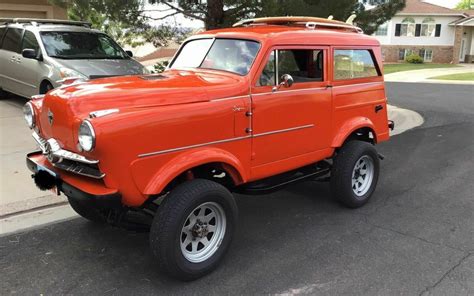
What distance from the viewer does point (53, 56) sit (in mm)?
8875

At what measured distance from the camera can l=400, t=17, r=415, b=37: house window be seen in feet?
148

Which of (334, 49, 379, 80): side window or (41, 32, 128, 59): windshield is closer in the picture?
(334, 49, 379, 80): side window

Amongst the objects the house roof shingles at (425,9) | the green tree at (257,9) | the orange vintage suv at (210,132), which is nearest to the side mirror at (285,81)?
the orange vintage suv at (210,132)

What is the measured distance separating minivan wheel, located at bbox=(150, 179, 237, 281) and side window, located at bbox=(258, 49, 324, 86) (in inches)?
48.3

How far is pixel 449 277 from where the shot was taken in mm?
3746

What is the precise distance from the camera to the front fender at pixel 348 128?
197 inches

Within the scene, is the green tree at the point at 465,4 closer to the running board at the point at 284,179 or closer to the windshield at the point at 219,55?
the running board at the point at 284,179

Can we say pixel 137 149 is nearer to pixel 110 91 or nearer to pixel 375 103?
pixel 110 91

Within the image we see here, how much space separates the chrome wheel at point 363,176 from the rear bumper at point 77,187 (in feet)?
9.91

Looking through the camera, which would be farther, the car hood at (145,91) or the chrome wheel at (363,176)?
the chrome wheel at (363,176)

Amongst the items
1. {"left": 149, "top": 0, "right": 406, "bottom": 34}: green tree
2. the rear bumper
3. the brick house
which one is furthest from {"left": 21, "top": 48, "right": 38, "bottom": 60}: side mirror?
the brick house

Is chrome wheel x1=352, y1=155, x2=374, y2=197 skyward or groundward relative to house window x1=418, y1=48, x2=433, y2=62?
skyward

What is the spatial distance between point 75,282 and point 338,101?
10.3 feet

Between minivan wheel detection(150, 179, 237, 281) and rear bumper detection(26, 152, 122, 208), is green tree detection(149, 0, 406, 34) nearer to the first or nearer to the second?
minivan wheel detection(150, 179, 237, 281)
